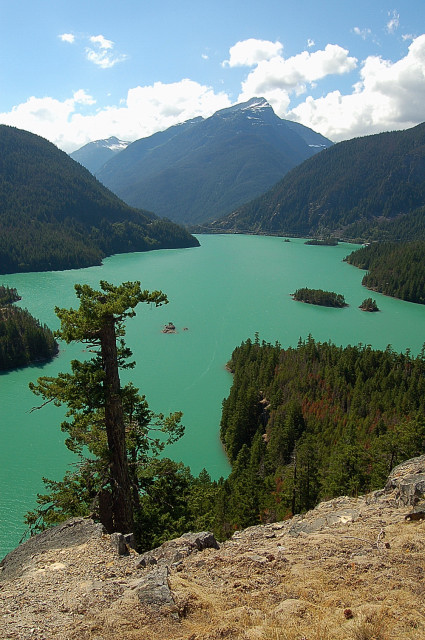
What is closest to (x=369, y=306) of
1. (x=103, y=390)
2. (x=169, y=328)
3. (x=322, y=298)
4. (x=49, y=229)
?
(x=322, y=298)

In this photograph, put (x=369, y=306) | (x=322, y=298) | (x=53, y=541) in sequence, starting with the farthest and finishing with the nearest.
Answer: (x=322, y=298)
(x=369, y=306)
(x=53, y=541)

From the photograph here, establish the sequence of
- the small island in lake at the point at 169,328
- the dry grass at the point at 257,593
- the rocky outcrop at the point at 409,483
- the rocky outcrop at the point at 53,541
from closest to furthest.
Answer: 1. the dry grass at the point at 257,593
2. the rocky outcrop at the point at 53,541
3. the rocky outcrop at the point at 409,483
4. the small island in lake at the point at 169,328

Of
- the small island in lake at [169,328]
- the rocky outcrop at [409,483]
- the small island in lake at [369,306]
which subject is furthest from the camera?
the small island in lake at [369,306]

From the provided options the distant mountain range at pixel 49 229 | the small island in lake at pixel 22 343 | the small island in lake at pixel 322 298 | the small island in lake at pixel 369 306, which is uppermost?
the distant mountain range at pixel 49 229

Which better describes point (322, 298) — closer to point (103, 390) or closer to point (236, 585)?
point (103, 390)

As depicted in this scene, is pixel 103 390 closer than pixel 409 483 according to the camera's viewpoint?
No

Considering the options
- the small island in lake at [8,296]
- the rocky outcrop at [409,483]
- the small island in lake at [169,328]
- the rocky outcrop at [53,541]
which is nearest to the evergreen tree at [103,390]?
the rocky outcrop at [53,541]

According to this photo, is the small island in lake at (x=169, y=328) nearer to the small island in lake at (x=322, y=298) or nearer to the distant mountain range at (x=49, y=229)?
the small island in lake at (x=322, y=298)

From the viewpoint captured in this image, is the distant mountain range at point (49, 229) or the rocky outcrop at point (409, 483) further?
the distant mountain range at point (49, 229)
